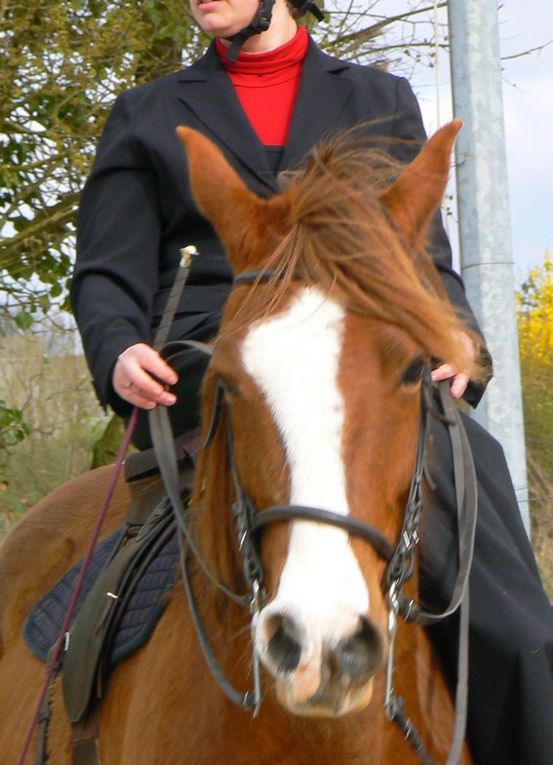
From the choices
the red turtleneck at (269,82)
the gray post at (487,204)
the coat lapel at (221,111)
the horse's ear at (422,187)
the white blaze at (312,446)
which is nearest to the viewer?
the white blaze at (312,446)

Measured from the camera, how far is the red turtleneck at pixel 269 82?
156 inches

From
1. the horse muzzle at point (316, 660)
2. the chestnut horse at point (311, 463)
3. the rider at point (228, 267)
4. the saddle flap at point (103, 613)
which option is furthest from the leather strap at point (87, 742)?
the horse muzzle at point (316, 660)

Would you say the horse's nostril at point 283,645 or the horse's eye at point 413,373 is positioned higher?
the horse's eye at point 413,373

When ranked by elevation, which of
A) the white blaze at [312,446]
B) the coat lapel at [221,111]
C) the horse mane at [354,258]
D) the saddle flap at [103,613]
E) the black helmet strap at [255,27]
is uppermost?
the black helmet strap at [255,27]

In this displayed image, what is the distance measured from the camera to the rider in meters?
3.29

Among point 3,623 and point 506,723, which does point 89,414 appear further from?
point 506,723

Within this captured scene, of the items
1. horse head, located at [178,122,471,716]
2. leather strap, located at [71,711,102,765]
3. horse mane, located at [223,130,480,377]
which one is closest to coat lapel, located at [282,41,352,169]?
horse head, located at [178,122,471,716]

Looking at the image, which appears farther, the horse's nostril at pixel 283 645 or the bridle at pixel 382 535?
the bridle at pixel 382 535

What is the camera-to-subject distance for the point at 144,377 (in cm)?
330

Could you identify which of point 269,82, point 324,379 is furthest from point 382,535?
point 269,82

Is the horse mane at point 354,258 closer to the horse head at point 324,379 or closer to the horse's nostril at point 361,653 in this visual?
the horse head at point 324,379

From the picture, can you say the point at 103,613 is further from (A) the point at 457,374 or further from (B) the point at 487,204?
(B) the point at 487,204

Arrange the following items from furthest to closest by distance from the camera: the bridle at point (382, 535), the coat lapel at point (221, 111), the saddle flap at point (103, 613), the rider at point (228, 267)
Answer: the coat lapel at point (221, 111)
the saddle flap at point (103, 613)
the rider at point (228, 267)
the bridle at point (382, 535)

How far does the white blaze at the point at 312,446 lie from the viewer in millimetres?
2408
